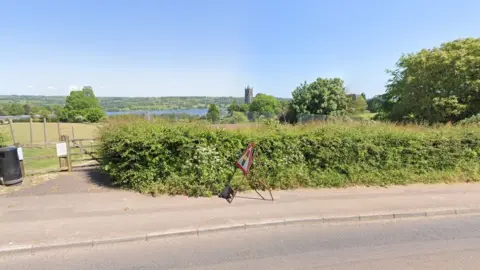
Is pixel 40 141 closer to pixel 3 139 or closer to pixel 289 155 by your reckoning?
pixel 3 139

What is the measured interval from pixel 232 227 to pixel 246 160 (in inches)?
67.3

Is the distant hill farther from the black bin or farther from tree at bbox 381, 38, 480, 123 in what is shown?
the black bin

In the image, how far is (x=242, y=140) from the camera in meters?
6.23

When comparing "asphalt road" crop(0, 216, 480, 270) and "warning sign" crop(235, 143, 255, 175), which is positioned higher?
"warning sign" crop(235, 143, 255, 175)

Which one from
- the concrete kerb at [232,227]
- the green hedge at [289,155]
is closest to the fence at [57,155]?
the green hedge at [289,155]

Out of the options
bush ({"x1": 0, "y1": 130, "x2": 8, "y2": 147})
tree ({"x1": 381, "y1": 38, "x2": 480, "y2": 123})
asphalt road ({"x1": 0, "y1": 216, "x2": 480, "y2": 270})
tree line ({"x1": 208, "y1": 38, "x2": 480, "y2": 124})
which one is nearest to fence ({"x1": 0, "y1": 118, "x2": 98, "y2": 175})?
bush ({"x1": 0, "y1": 130, "x2": 8, "y2": 147})

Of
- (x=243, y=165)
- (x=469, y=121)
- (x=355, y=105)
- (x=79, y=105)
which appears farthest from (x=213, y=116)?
(x=79, y=105)

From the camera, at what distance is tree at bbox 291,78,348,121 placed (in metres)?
26.9

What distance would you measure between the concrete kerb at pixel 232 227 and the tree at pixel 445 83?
506 inches

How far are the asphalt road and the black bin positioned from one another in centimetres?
371

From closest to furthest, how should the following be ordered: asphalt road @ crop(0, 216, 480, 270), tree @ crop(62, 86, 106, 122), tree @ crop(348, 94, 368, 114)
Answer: asphalt road @ crop(0, 216, 480, 270) → tree @ crop(348, 94, 368, 114) → tree @ crop(62, 86, 106, 122)

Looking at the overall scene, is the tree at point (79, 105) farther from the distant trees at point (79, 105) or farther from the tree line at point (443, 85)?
the tree line at point (443, 85)

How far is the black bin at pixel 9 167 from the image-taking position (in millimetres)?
6070

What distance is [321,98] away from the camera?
88.9ft
